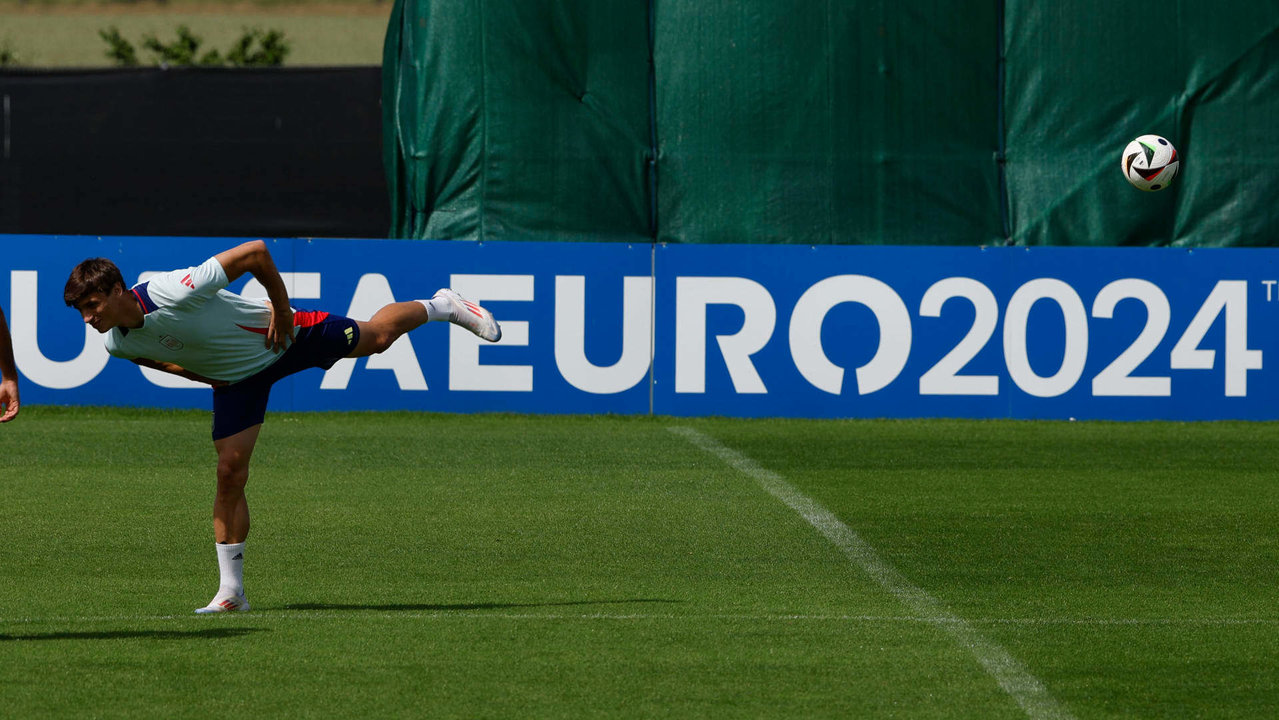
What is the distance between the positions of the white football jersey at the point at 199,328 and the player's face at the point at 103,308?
14 centimetres

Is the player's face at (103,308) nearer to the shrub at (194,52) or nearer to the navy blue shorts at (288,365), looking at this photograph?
the navy blue shorts at (288,365)

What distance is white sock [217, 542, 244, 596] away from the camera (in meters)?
7.09

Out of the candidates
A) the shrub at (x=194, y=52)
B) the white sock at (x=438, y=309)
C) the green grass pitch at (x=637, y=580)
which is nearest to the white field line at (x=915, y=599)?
the green grass pitch at (x=637, y=580)

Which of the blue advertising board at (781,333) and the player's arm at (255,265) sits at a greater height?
the player's arm at (255,265)

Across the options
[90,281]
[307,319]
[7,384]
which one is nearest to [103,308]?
[90,281]

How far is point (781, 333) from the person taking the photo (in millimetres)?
16250

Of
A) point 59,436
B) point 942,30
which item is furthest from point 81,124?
point 942,30

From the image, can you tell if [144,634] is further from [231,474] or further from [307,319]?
[307,319]

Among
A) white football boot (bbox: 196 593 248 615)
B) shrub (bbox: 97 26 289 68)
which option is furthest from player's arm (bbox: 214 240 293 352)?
shrub (bbox: 97 26 289 68)

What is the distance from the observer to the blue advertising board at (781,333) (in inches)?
637

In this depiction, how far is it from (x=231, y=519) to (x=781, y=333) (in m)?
9.70

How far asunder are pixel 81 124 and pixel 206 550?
48.3ft

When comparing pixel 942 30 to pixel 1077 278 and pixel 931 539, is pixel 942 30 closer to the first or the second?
pixel 1077 278

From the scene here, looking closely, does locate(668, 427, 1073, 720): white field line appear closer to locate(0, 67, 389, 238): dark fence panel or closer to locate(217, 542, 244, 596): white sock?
locate(217, 542, 244, 596): white sock
